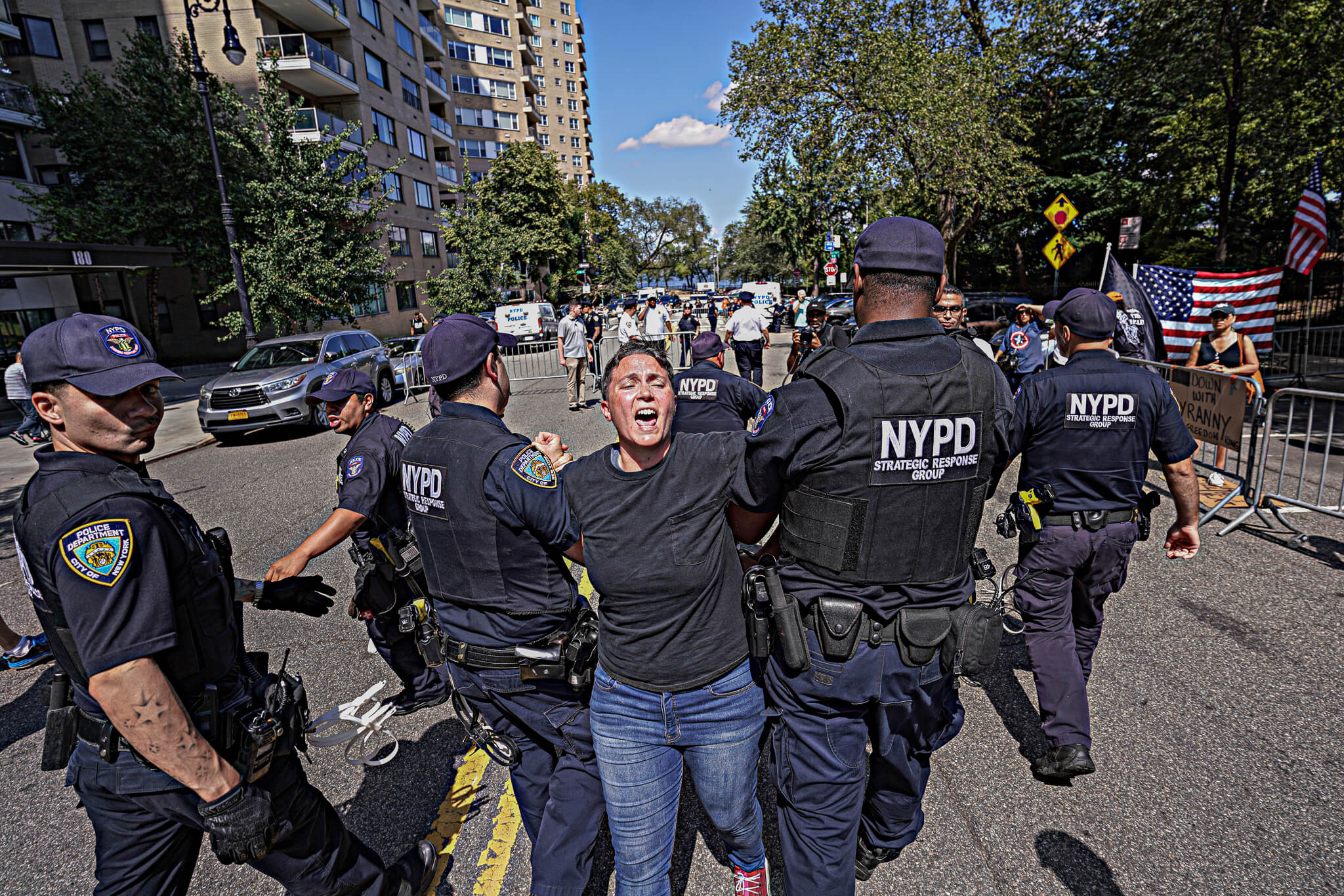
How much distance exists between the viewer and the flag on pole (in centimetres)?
892

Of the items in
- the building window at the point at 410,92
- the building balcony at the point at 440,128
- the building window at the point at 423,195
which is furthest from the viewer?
the building balcony at the point at 440,128

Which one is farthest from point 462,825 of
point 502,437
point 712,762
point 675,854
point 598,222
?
point 598,222

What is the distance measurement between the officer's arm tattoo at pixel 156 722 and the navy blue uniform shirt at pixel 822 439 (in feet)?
5.45

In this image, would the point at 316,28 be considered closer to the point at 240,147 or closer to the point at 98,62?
the point at 98,62

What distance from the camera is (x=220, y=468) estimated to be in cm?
1018

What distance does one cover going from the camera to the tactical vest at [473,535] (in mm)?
2213

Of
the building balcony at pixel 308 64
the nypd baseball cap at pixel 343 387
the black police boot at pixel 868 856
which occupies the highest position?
the building balcony at pixel 308 64

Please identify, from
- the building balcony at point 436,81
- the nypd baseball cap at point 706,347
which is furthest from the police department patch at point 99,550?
the building balcony at point 436,81

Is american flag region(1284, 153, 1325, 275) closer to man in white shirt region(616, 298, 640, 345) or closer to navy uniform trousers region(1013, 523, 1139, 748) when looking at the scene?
navy uniform trousers region(1013, 523, 1139, 748)

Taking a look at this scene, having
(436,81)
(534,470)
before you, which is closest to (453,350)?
(534,470)

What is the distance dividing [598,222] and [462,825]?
66038mm

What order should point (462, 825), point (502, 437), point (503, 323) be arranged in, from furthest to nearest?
point (503, 323)
point (462, 825)
point (502, 437)

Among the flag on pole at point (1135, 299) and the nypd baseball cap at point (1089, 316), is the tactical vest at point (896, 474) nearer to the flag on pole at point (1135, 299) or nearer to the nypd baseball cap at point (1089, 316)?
the nypd baseball cap at point (1089, 316)

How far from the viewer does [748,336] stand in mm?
11289
